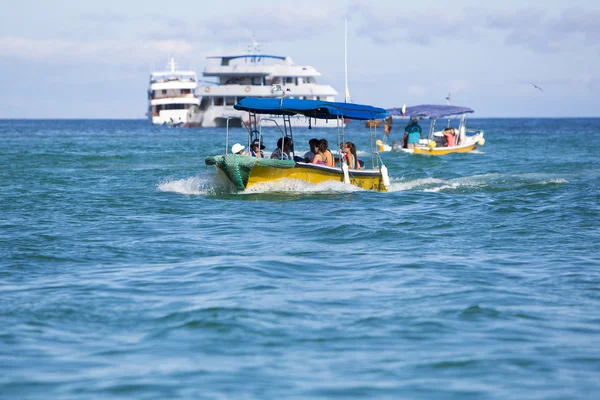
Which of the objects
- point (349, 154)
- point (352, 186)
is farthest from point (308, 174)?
point (349, 154)

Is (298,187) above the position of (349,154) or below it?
below

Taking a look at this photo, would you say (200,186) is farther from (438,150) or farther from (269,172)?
(438,150)

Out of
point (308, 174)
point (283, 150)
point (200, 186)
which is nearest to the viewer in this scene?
point (308, 174)

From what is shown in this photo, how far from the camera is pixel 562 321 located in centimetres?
755

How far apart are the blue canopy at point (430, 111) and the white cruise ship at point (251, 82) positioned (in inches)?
1926

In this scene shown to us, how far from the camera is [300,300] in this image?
820 cm

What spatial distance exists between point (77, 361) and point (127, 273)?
10.7ft

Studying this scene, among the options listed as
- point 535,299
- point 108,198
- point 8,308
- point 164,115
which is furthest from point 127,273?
point 164,115

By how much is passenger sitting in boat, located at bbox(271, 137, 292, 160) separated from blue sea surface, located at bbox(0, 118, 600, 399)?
1596 mm

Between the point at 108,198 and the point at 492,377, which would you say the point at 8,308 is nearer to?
the point at 492,377

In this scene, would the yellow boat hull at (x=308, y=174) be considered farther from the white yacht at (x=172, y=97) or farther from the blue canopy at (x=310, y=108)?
the white yacht at (x=172, y=97)

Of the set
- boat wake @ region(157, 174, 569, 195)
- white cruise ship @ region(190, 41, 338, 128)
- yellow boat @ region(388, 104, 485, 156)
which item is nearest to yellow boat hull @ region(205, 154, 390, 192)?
boat wake @ region(157, 174, 569, 195)

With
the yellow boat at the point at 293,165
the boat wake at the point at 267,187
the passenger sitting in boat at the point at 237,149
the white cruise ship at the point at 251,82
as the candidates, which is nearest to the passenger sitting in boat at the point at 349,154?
the yellow boat at the point at 293,165

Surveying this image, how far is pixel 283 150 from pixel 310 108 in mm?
1053
